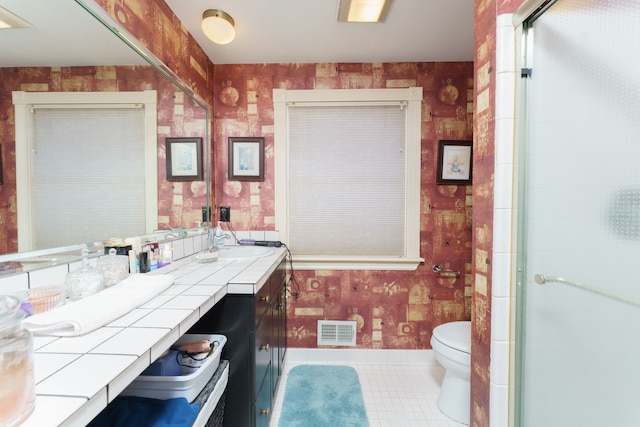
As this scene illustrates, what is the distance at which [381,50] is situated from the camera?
2027mm

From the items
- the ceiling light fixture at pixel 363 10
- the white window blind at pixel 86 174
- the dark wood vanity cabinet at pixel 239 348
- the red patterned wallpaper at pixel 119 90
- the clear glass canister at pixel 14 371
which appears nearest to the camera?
the clear glass canister at pixel 14 371

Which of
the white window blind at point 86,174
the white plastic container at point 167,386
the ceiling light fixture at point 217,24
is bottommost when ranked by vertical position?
the white plastic container at point 167,386

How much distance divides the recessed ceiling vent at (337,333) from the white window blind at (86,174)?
4.92 feet

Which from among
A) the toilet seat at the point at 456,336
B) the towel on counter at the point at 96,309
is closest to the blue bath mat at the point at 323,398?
the toilet seat at the point at 456,336

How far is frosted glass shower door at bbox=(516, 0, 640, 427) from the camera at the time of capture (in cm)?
74

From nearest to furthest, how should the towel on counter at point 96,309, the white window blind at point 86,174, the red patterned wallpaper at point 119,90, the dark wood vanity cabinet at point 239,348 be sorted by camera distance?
the towel on counter at point 96,309, the red patterned wallpaper at point 119,90, the white window blind at point 86,174, the dark wood vanity cabinet at point 239,348

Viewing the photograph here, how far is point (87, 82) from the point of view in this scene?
110 centimetres

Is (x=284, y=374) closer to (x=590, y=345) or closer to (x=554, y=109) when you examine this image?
(x=590, y=345)

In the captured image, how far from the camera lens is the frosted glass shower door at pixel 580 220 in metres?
0.74

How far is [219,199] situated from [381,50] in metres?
1.68

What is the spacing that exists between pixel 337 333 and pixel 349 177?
4.09 feet

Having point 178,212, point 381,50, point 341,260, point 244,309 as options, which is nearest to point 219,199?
point 178,212

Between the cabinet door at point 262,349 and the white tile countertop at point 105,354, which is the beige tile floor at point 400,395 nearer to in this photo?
the cabinet door at point 262,349

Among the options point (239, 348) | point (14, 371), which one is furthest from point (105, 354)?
point (239, 348)
